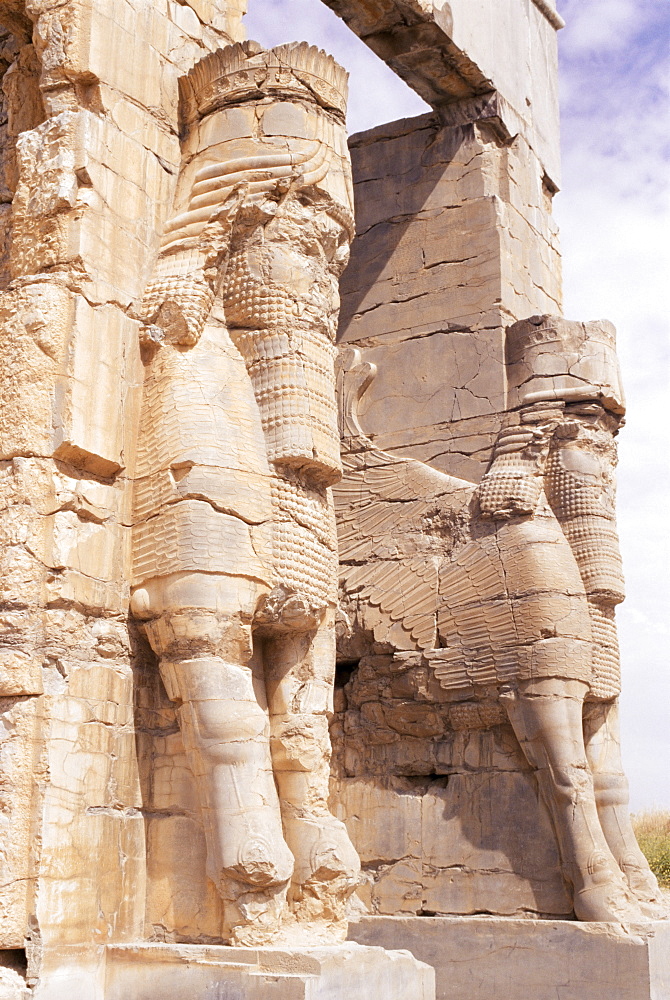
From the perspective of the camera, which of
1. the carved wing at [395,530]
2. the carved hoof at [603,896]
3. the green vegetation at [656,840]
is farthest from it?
the green vegetation at [656,840]

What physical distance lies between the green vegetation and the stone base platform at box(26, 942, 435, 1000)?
6943 mm

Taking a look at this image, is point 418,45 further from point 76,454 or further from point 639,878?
point 639,878

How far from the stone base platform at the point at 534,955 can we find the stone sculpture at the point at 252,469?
2.09 meters

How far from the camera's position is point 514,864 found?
6.55 meters

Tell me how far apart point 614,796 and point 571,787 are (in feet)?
1.67

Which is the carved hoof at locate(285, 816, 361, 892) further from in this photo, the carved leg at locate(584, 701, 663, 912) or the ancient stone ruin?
the carved leg at locate(584, 701, 663, 912)

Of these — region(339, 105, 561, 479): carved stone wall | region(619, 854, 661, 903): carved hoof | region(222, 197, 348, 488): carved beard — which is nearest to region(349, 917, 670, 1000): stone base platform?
region(619, 854, 661, 903): carved hoof

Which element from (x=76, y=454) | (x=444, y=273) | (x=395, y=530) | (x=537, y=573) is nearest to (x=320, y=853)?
(x=76, y=454)

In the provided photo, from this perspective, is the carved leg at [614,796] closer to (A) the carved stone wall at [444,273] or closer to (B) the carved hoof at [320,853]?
(A) the carved stone wall at [444,273]

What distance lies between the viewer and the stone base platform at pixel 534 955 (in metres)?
6.03

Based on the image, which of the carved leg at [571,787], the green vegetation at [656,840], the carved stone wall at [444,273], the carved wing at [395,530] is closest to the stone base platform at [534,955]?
the carved leg at [571,787]

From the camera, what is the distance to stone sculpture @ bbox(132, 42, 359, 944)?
434cm

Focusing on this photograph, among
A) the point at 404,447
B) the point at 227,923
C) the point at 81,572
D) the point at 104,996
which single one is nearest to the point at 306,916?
the point at 227,923

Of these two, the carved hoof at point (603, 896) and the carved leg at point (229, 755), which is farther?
the carved hoof at point (603, 896)
